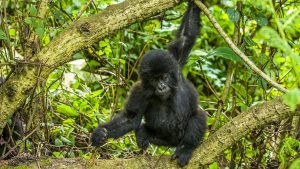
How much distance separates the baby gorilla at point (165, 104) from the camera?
4379mm

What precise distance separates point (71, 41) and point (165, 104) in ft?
4.18

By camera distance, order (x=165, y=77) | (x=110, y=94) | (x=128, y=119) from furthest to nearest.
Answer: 1. (x=110, y=94)
2. (x=128, y=119)
3. (x=165, y=77)

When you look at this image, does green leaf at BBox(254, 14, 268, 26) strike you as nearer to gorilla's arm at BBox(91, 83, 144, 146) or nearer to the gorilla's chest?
the gorilla's chest

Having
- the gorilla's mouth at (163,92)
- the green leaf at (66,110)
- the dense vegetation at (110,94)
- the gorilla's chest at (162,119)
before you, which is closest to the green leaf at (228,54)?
the dense vegetation at (110,94)

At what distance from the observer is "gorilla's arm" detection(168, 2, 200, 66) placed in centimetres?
446

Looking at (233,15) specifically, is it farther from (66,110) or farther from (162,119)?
(66,110)

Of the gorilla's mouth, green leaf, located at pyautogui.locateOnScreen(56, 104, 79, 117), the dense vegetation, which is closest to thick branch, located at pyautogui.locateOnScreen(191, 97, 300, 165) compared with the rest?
the dense vegetation

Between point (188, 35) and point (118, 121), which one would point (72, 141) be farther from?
point (188, 35)

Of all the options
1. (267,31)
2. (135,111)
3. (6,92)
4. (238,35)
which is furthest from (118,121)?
(267,31)

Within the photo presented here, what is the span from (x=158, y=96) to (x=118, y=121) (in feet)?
1.45

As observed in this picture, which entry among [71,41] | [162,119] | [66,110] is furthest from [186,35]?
[66,110]

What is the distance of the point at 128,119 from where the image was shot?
468 cm

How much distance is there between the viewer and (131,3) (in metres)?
3.98

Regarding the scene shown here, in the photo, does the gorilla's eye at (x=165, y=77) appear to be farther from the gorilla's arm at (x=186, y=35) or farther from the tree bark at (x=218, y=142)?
the tree bark at (x=218, y=142)
